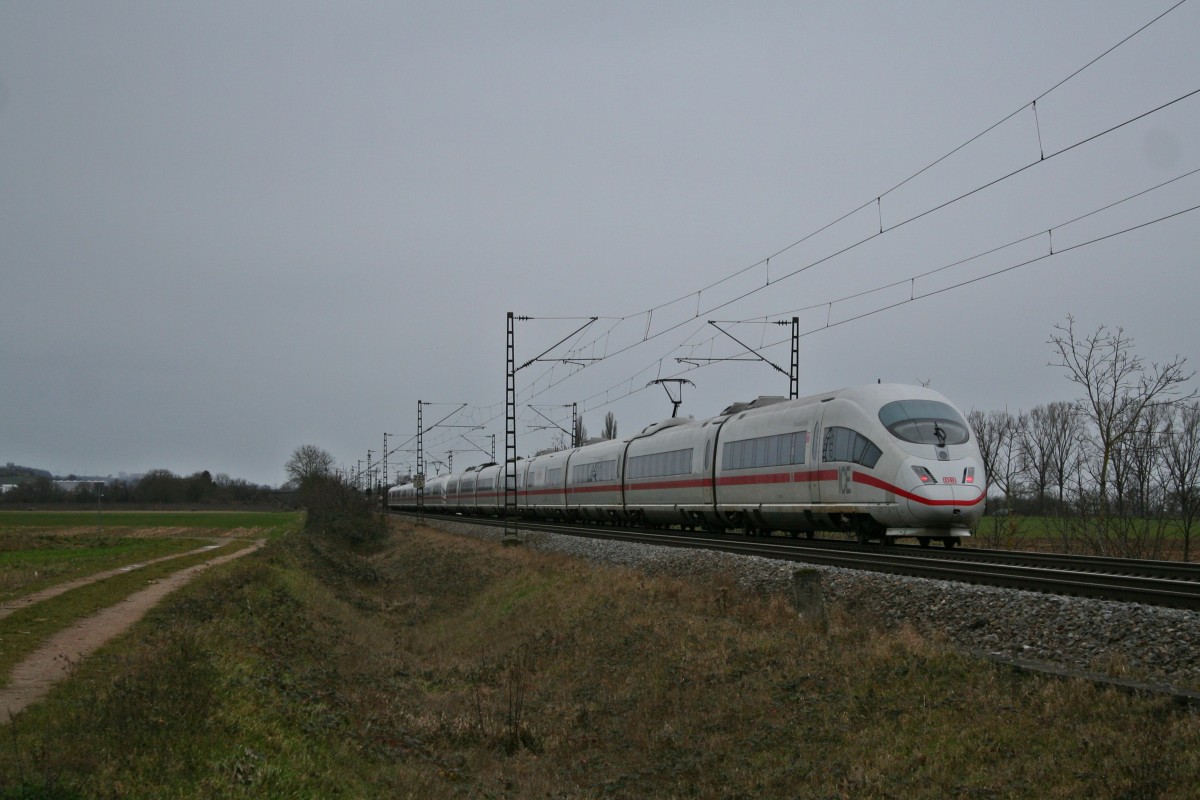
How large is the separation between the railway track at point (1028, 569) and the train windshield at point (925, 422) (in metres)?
2.36

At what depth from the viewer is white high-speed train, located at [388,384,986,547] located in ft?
68.6

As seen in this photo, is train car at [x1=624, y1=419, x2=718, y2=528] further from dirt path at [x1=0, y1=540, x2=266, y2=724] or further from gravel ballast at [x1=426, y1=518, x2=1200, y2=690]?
dirt path at [x1=0, y1=540, x2=266, y2=724]

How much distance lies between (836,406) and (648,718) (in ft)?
39.0

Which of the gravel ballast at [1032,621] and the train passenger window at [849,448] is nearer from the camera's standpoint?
the gravel ballast at [1032,621]

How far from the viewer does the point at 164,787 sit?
7.80 metres

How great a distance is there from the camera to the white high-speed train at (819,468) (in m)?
20.9

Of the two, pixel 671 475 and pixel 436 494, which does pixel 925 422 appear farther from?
pixel 436 494

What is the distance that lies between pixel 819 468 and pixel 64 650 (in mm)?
16075

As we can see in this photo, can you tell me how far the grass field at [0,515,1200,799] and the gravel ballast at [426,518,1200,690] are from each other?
522 millimetres

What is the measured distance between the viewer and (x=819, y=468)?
23828 mm

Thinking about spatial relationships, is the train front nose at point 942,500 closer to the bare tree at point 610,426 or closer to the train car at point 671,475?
the train car at point 671,475

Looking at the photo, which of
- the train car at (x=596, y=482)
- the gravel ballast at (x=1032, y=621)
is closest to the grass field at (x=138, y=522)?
the train car at (x=596, y=482)

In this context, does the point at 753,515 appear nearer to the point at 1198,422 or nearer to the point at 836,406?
the point at 836,406

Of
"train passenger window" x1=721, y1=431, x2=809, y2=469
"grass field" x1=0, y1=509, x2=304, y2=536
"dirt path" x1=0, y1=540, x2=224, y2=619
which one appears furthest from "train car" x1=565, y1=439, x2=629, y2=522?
"grass field" x1=0, y1=509, x2=304, y2=536
